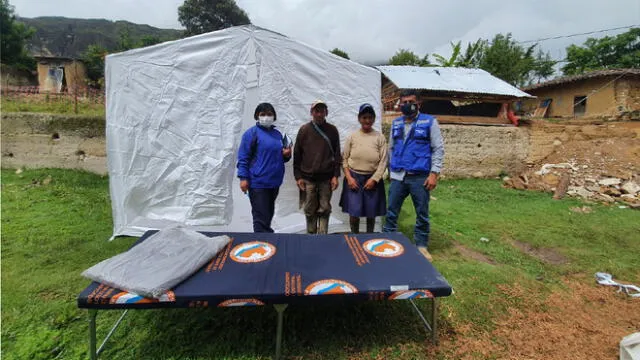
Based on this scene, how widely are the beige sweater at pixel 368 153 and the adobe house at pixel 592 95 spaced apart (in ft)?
31.7

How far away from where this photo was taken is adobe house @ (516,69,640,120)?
10922 mm

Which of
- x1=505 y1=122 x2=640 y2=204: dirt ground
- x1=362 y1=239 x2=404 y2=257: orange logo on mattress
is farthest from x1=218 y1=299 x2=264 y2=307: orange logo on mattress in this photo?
x1=505 y1=122 x2=640 y2=204: dirt ground

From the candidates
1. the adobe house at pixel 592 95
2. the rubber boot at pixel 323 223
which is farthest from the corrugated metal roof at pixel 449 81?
the rubber boot at pixel 323 223

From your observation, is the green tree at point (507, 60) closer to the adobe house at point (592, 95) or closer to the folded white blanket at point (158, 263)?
the adobe house at point (592, 95)

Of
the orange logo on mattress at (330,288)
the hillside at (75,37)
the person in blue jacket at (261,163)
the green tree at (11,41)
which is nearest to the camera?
the orange logo on mattress at (330,288)

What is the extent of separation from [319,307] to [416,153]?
5.64 ft

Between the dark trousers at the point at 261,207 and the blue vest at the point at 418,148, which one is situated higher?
the blue vest at the point at 418,148

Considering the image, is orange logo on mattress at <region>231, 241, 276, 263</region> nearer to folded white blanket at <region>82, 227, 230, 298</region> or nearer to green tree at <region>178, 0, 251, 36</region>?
folded white blanket at <region>82, 227, 230, 298</region>

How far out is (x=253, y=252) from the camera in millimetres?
2242

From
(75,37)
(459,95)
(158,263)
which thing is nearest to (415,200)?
(158,263)

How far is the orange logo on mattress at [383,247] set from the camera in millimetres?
2297

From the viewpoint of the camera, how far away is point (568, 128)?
29.2 feet

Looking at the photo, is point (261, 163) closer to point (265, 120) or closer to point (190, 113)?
point (265, 120)

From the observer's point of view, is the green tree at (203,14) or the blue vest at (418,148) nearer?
the blue vest at (418,148)
